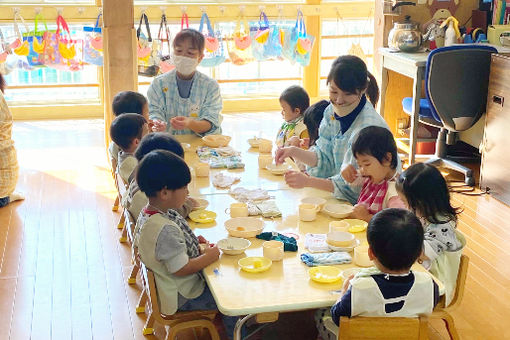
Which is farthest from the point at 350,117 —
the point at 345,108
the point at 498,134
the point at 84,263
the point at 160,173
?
the point at 498,134

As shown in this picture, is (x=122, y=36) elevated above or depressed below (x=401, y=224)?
above

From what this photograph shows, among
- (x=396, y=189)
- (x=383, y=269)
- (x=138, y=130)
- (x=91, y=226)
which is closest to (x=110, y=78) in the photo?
(x=91, y=226)

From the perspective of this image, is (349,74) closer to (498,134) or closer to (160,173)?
(160,173)

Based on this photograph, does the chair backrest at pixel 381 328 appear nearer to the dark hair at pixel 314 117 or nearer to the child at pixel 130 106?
the dark hair at pixel 314 117

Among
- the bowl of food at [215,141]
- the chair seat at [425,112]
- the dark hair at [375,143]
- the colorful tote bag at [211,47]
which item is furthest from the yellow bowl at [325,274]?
the colorful tote bag at [211,47]

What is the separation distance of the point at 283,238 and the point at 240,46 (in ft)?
15.6

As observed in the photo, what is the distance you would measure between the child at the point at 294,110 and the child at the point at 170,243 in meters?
1.63

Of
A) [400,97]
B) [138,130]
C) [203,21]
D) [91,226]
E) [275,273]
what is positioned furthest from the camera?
[203,21]

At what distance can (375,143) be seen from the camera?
9.51 feet

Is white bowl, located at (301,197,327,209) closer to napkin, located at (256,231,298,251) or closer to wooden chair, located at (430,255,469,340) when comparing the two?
napkin, located at (256,231,298,251)

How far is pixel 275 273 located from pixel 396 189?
2.33 feet

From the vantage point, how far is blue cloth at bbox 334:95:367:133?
11.1ft

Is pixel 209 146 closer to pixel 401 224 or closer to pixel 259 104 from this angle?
pixel 401 224

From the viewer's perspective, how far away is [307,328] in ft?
10.5
